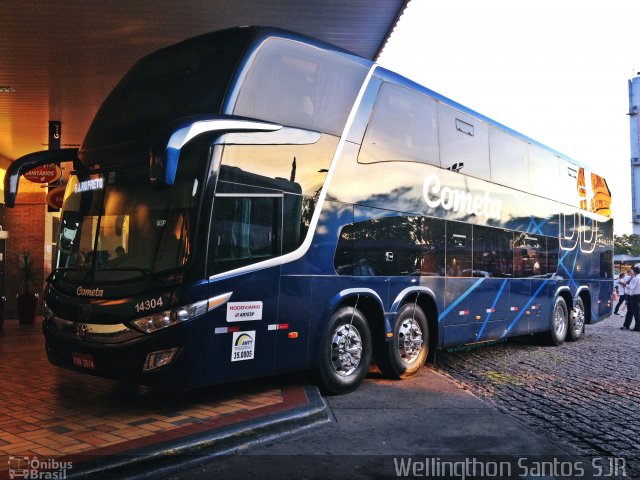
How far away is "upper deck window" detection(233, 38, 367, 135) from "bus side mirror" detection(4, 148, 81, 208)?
2256 millimetres

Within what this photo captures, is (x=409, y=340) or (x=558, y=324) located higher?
(x=409, y=340)

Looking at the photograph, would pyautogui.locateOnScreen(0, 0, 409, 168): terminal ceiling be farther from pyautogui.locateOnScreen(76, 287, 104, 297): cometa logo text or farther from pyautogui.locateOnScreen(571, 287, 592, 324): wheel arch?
pyautogui.locateOnScreen(571, 287, 592, 324): wheel arch

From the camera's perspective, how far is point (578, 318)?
1443cm

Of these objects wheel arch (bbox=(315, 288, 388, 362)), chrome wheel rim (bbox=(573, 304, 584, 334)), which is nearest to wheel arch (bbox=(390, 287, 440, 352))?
wheel arch (bbox=(315, 288, 388, 362))

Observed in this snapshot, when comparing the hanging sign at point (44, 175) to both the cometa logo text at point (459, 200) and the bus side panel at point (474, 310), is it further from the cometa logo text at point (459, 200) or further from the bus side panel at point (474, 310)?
the bus side panel at point (474, 310)

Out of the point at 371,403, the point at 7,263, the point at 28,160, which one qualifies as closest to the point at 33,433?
the point at 28,160

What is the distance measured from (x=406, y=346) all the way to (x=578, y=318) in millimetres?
7680

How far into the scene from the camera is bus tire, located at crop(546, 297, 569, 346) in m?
13.2

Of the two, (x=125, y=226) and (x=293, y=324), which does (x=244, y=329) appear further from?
(x=125, y=226)

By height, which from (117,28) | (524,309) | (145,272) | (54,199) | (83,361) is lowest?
(83,361)

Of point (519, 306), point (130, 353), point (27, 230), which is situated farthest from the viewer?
point (27, 230)

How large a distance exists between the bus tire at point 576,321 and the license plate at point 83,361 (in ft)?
37.5

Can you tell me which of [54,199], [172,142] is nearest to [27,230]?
[54,199]

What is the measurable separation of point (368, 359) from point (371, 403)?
0.77 m
